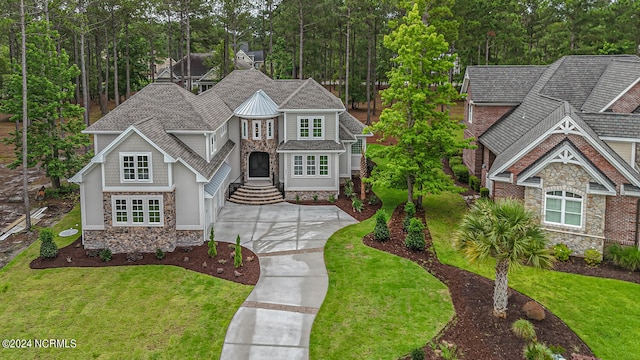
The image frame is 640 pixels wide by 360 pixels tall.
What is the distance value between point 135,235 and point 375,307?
455 inches

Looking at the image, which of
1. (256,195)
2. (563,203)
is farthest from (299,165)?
(563,203)

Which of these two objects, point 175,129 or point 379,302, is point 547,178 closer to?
point 379,302

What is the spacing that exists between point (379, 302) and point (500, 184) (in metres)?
9.44

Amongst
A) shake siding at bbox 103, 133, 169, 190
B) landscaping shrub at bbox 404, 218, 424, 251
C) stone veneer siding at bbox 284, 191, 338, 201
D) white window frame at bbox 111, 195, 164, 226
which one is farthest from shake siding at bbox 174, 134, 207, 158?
landscaping shrub at bbox 404, 218, 424, 251

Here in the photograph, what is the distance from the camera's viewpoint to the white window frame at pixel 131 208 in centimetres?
2223

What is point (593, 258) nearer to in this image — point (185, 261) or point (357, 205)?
point (357, 205)

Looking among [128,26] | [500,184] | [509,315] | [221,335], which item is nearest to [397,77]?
[500,184]

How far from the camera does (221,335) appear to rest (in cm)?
1602

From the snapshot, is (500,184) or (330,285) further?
(500,184)

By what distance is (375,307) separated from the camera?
17750 millimetres

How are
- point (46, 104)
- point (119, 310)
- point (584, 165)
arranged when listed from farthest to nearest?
point (46, 104) → point (584, 165) → point (119, 310)

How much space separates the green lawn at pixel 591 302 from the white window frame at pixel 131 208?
12.7 metres

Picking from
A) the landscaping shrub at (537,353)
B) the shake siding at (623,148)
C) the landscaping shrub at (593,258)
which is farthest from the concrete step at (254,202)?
the landscaping shrub at (537,353)

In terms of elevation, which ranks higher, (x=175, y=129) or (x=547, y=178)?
(x=175, y=129)
